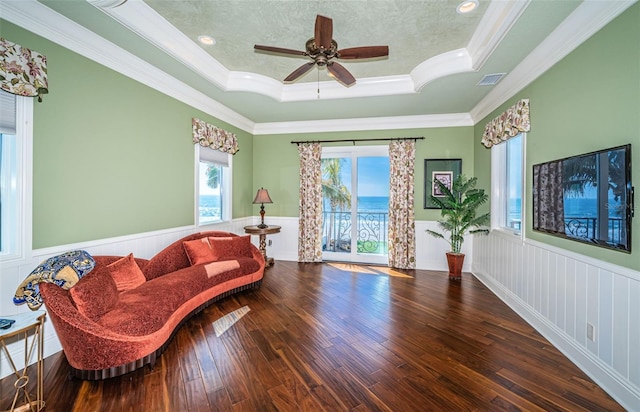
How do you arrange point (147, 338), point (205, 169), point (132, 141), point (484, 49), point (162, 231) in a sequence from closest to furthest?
point (147, 338) < point (484, 49) < point (132, 141) < point (162, 231) < point (205, 169)

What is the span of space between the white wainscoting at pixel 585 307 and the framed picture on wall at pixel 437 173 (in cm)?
182

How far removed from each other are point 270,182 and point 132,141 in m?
2.99

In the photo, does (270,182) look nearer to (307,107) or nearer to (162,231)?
(307,107)

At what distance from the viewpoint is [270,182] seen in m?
5.89

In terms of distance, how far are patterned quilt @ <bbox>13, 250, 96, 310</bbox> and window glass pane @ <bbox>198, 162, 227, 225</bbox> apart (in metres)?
2.17

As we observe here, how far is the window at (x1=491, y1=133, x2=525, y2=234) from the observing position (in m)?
3.67

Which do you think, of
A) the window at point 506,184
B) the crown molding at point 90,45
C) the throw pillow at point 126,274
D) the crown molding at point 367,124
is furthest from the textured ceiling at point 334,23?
the throw pillow at point 126,274

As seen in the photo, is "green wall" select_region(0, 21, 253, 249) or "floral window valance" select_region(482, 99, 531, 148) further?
"floral window valance" select_region(482, 99, 531, 148)

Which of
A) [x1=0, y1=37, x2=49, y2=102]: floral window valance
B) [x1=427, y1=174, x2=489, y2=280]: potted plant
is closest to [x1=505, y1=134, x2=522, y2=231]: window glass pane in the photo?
[x1=427, y1=174, x2=489, y2=280]: potted plant

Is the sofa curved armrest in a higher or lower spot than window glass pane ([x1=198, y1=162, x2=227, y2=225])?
lower

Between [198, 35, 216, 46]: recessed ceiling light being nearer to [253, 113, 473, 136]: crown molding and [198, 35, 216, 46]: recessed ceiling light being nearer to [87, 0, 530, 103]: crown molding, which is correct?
[87, 0, 530, 103]: crown molding

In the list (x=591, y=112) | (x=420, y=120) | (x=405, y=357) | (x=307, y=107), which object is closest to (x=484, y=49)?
(x=591, y=112)

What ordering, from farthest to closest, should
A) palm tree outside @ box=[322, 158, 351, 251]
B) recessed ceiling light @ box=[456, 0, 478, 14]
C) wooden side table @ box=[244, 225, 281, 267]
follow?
palm tree outside @ box=[322, 158, 351, 251]
wooden side table @ box=[244, 225, 281, 267]
recessed ceiling light @ box=[456, 0, 478, 14]

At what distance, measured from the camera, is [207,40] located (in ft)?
9.96
